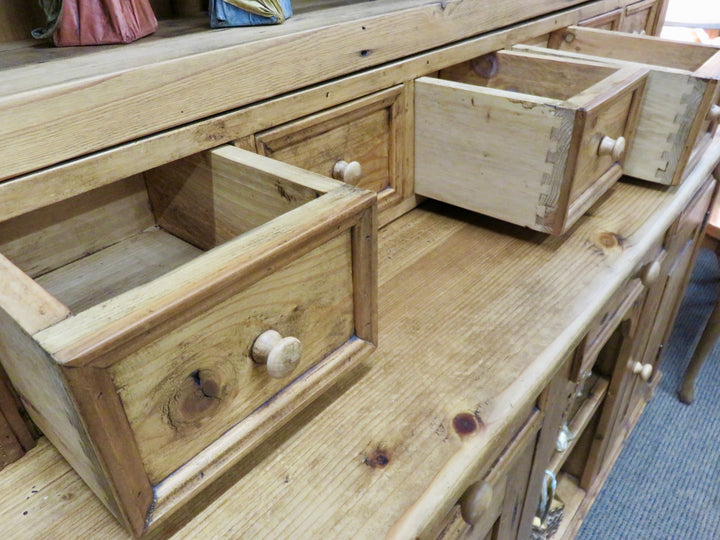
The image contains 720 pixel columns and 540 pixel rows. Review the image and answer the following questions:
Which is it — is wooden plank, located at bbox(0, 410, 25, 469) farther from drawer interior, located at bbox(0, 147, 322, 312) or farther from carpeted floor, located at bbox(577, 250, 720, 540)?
carpeted floor, located at bbox(577, 250, 720, 540)

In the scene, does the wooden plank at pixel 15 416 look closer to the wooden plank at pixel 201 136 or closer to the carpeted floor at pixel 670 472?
the wooden plank at pixel 201 136

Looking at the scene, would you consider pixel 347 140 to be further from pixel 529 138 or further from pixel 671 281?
pixel 671 281

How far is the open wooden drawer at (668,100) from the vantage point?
734 mm

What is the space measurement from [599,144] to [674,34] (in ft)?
5.62

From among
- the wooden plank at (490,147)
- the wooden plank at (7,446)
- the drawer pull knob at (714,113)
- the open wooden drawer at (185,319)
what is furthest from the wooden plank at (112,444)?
the drawer pull knob at (714,113)

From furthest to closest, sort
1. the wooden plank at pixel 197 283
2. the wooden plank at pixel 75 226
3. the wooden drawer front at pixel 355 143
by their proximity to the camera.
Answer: the wooden drawer front at pixel 355 143 < the wooden plank at pixel 75 226 < the wooden plank at pixel 197 283

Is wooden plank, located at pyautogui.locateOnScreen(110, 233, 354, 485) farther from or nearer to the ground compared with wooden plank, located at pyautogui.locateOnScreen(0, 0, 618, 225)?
nearer to the ground

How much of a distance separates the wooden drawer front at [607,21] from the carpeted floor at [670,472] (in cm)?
100

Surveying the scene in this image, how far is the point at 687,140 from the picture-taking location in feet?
2.51

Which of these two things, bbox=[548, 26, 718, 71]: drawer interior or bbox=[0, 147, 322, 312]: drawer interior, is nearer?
bbox=[0, 147, 322, 312]: drawer interior

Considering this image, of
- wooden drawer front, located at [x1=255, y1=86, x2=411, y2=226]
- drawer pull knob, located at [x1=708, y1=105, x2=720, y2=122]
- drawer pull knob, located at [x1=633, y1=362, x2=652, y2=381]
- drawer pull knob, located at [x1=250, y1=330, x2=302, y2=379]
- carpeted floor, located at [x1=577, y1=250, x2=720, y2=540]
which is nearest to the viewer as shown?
drawer pull knob, located at [x1=250, y1=330, x2=302, y2=379]

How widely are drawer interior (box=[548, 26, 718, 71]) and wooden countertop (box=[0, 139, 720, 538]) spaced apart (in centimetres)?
27

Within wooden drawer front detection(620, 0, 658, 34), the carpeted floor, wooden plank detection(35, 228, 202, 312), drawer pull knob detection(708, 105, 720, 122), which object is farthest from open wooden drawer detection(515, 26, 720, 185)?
the carpeted floor

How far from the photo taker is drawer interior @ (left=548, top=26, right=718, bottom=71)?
2.83 feet
